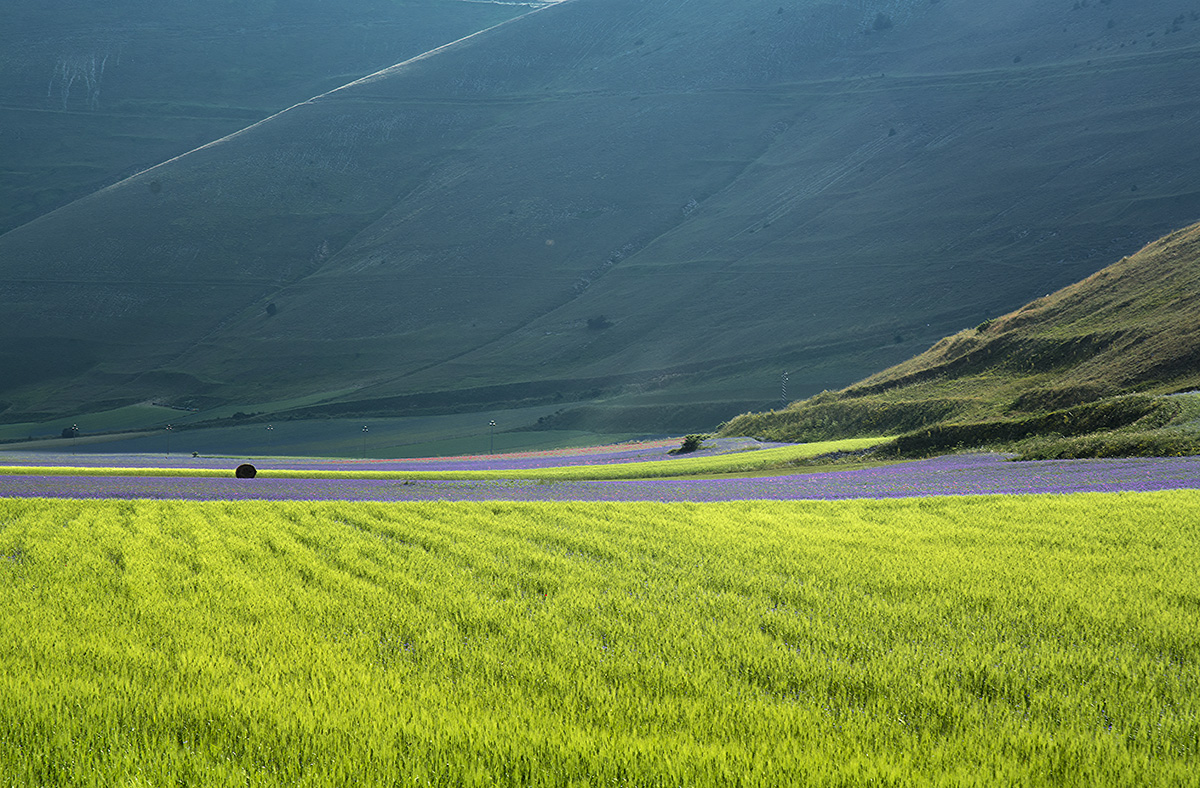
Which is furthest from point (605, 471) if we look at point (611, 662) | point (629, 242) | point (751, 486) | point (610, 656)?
point (629, 242)

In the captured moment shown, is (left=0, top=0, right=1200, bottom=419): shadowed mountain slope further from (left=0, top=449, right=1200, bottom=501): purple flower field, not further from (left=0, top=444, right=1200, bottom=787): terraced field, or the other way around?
(left=0, top=444, right=1200, bottom=787): terraced field

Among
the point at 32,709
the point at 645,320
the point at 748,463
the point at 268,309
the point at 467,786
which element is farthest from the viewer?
the point at 268,309

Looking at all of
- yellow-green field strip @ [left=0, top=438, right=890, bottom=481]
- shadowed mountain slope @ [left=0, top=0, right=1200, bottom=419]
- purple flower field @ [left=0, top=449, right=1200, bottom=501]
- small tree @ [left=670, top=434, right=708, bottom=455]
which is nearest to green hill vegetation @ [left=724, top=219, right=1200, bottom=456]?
purple flower field @ [left=0, top=449, right=1200, bottom=501]

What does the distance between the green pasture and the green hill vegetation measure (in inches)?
832

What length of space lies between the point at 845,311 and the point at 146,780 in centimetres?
13425

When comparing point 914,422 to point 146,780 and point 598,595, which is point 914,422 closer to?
point 598,595

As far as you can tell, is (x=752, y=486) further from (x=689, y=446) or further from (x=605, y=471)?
(x=689, y=446)

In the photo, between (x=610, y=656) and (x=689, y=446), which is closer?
(x=610, y=656)

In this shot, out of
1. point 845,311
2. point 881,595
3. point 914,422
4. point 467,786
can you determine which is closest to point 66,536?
point 467,786

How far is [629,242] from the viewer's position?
171375mm

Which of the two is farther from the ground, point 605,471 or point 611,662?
point 605,471

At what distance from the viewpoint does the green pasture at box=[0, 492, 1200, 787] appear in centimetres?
478

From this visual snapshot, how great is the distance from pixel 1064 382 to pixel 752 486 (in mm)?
30228

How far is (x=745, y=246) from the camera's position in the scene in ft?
518
